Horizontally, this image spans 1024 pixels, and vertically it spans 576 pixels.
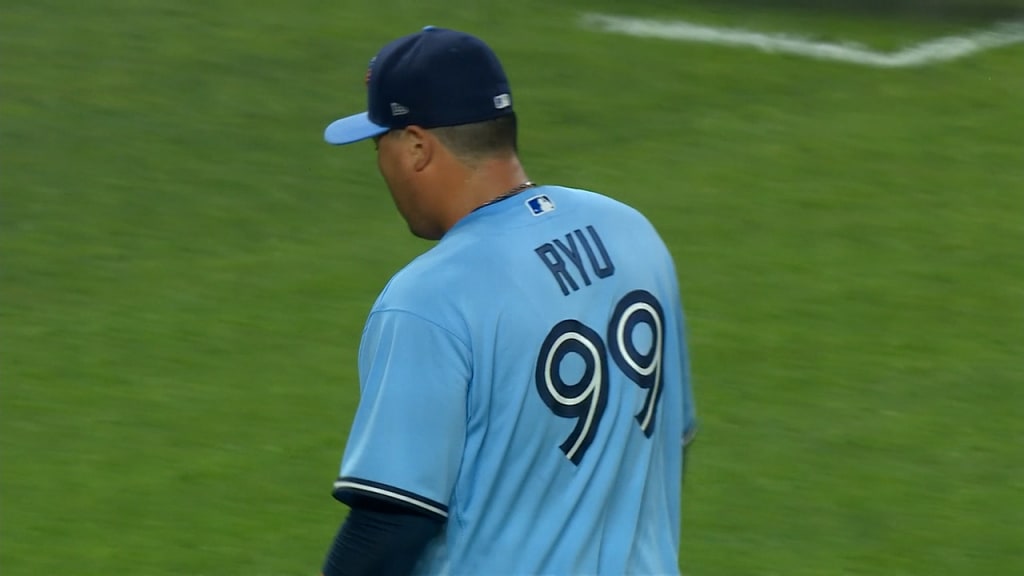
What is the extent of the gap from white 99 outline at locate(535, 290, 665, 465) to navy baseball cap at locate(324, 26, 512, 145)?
0.44 m

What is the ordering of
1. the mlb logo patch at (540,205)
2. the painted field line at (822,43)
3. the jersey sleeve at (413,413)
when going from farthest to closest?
the painted field line at (822,43) < the mlb logo patch at (540,205) < the jersey sleeve at (413,413)

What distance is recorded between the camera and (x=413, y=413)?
290 cm

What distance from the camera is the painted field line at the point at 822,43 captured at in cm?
1141

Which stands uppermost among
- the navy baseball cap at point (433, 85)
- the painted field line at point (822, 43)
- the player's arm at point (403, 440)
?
the navy baseball cap at point (433, 85)

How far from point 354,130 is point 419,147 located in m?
0.19

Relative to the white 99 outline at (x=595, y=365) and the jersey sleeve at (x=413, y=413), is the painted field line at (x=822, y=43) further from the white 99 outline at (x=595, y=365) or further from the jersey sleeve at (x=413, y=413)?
the jersey sleeve at (x=413, y=413)

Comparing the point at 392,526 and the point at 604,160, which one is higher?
the point at 392,526

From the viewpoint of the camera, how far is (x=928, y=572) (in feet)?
18.6

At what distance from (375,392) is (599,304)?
46 centimetres

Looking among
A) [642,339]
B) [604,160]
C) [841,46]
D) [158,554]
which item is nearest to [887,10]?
[841,46]

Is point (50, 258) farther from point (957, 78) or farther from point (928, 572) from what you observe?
point (957, 78)

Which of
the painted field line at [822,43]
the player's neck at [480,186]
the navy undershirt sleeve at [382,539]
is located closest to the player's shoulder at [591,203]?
the player's neck at [480,186]

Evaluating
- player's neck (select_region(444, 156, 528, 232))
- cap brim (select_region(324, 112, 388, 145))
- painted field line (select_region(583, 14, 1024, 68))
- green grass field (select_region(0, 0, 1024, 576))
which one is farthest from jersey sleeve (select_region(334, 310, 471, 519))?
painted field line (select_region(583, 14, 1024, 68))

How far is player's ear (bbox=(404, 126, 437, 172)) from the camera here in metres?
3.09
